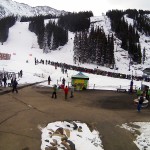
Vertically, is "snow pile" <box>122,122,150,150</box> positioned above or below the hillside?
below

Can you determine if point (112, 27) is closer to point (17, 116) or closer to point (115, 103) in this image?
point (115, 103)

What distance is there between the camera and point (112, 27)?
390ft

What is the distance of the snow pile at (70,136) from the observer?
47.2ft

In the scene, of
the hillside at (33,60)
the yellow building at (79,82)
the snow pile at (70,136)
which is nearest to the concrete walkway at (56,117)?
the snow pile at (70,136)

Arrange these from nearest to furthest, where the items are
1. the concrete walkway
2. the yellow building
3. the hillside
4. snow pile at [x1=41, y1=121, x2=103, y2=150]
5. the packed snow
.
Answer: snow pile at [x1=41, y1=121, x2=103, y2=150], the concrete walkway, the packed snow, the yellow building, the hillside

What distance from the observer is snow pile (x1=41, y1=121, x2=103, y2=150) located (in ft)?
47.2

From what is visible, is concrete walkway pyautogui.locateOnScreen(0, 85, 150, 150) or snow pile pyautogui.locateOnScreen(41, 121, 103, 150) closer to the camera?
snow pile pyautogui.locateOnScreen(41, 121, 103, 150)

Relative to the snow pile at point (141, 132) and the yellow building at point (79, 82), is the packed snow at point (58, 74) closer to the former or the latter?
the snow pile at point (141, 132)

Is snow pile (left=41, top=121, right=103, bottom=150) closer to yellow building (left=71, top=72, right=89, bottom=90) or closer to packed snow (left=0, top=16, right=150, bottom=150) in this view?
packed snow (left=0, top=16, right=150, bottom=150)

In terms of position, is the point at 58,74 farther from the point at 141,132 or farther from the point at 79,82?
the point at 141,132

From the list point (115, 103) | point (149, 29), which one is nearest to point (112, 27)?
point (149, 29)

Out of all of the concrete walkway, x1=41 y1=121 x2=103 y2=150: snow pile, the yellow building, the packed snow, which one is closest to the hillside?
the packed snow

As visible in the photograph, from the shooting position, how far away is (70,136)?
620 inches

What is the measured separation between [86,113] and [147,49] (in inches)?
3585
